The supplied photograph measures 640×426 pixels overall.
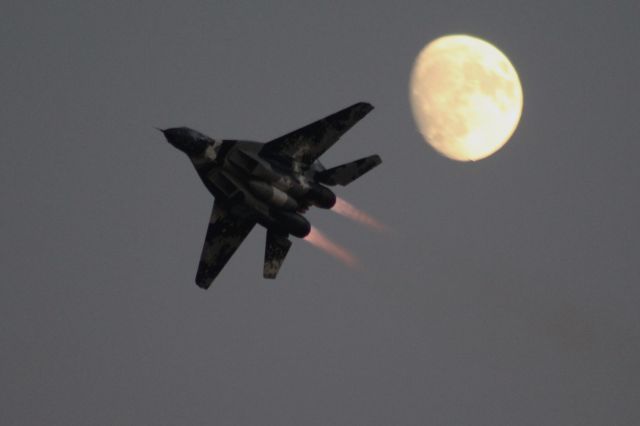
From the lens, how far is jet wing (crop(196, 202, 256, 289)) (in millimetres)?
63219

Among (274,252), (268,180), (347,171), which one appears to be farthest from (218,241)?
(347,171)

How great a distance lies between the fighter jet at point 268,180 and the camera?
5803 centimetres

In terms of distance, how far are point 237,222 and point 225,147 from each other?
21.6 feet

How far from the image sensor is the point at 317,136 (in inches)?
2408

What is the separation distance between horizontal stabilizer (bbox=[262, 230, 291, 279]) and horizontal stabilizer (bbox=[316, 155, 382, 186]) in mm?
4576

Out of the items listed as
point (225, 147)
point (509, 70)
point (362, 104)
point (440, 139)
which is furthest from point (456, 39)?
point (225, 147)

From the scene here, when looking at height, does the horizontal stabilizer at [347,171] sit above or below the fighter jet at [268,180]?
above

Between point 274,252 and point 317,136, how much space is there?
7763mm

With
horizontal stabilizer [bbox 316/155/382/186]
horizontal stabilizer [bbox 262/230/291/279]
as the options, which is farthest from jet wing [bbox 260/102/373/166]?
horizontal stabilizer [bbox 262/230/291/279]

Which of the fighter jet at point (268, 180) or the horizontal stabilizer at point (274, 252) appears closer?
the fighter jet at point (268, 180)

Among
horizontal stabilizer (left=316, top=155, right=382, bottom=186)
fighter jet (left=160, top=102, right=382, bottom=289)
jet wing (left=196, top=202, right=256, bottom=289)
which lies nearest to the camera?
fighter jet (left=160, top=102, right=382, bottom=289)

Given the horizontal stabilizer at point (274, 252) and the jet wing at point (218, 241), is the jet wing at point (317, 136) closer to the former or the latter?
the jet wing at point (218, 241)

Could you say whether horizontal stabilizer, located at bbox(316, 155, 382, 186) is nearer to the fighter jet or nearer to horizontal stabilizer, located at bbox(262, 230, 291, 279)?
the fighter jet

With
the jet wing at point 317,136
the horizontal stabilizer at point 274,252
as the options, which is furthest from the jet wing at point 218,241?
the jet wing at point 317,136
